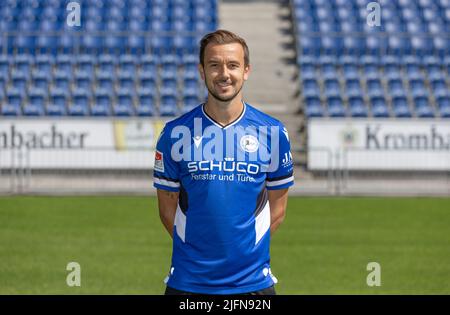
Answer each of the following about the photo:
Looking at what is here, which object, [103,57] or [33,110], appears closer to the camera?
[33,110]

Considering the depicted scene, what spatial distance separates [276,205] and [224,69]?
36.9 inches

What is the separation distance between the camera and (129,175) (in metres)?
22.5

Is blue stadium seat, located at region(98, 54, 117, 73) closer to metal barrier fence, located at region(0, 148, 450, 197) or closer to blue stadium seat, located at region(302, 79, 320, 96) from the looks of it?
metal barrier fence, located at region(0, 148, 450, 197)

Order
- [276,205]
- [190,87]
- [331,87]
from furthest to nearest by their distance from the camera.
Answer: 1. [331,87]
2. [190,87]
3. [276,205]

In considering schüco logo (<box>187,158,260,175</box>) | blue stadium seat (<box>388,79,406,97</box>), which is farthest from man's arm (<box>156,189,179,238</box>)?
blue stadium seat (<box>388,79,406,97</box>)

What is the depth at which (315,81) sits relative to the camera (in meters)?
27.6

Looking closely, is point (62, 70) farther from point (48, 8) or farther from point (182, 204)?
point (182, 204)

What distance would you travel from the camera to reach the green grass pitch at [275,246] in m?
9.87

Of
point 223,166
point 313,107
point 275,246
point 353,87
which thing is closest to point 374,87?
point 353,87

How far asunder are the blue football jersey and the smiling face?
207mm

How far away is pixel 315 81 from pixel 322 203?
8.85m

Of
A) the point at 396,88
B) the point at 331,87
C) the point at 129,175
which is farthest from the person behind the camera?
the point at 396,88

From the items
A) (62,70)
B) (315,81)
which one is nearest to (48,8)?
(62,70)

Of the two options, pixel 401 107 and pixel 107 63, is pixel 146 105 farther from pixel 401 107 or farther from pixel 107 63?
pixel 401 107
